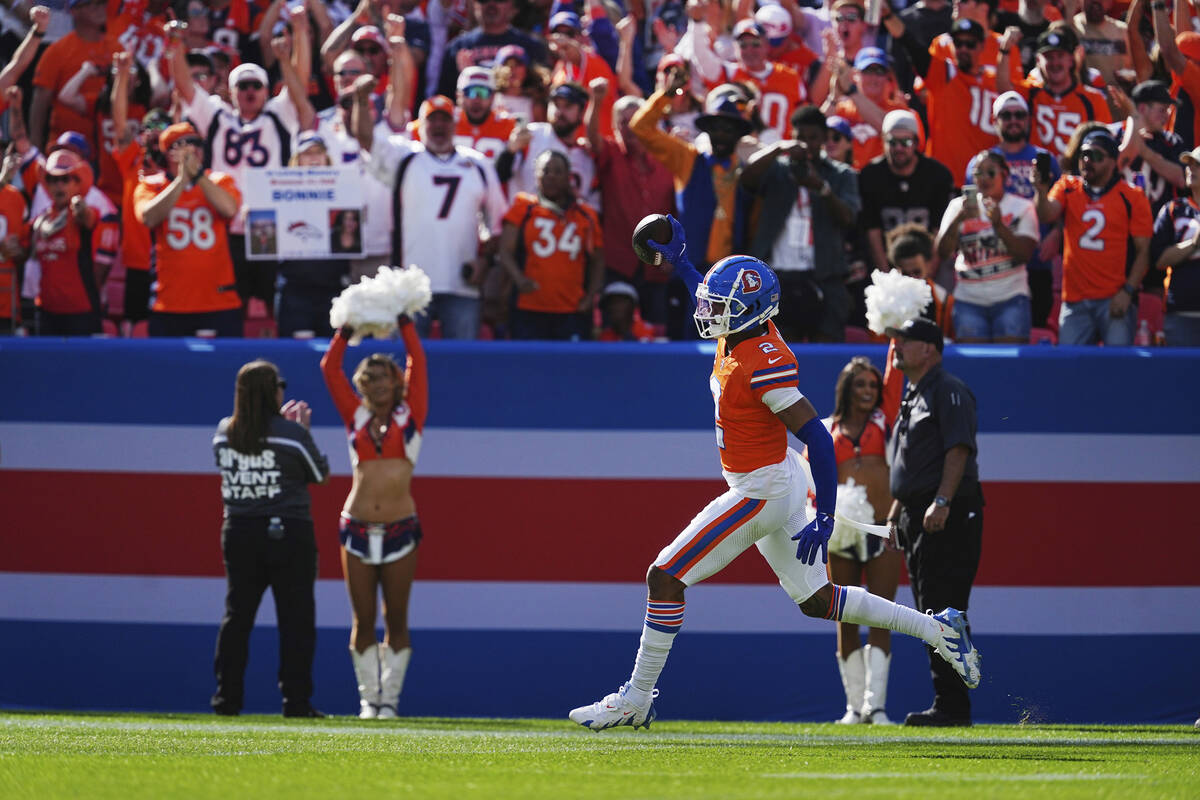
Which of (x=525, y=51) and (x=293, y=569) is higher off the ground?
(x=525, y=51)

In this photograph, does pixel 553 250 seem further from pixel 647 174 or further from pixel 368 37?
pixel 368 37

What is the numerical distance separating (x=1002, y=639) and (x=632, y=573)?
2.12 m

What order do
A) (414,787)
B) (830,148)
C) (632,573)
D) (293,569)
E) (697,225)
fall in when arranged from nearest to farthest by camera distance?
(414,787) → (293,569) → (632,573) → (697,225) → (830,148)

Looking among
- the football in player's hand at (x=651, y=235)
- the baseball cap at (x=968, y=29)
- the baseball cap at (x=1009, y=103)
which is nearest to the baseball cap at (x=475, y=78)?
the baseball cap at (x=968, y=29)

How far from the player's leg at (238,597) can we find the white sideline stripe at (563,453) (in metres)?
0.91

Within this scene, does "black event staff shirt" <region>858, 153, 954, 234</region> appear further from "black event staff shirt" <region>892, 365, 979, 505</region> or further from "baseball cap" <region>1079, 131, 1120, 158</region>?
"black event staff shirt" <region>892, 365, 979, 505</region>

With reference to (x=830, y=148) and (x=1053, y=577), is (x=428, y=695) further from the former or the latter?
(x=830, y=148)

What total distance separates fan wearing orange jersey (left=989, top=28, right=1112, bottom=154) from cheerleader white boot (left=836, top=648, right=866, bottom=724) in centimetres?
441

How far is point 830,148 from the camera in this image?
36.3 feet

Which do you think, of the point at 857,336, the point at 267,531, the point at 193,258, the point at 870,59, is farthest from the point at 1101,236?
the point at 193,258

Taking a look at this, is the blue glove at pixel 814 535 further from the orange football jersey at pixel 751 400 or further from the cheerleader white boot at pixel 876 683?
the cheerleader white boot at pixel 876 683

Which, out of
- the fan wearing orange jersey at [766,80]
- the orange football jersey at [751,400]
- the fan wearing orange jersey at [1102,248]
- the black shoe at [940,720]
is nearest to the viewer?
the orange football jersey at [751,400]

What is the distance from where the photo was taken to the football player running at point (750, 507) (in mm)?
6828

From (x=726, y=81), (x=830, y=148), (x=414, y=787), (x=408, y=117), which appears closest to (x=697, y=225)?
(x=830, y=148)
